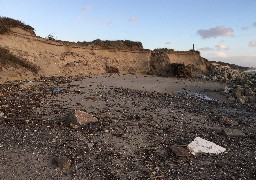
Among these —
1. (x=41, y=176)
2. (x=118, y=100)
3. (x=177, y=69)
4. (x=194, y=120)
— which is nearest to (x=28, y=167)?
(x=41, y=176)

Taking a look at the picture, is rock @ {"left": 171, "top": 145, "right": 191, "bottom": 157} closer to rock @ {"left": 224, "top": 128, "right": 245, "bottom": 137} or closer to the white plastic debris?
the white plastic debris

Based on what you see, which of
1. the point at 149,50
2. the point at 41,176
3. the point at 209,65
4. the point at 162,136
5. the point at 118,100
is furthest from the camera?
the point at 209,65

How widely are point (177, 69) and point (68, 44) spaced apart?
39.8 feet

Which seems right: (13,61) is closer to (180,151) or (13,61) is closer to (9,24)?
(9,24)

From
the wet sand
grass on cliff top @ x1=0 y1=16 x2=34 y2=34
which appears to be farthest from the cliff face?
the wet sand

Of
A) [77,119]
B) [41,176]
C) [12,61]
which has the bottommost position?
[41,176]

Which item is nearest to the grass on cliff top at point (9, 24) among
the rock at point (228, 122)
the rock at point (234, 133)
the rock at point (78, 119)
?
the rock at point (78, 119)

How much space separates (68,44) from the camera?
110 feet

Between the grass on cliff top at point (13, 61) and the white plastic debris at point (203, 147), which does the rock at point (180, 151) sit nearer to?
the white plastic debris at point (203, 147)

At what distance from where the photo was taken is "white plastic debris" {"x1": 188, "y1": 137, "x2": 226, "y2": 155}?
10220mm

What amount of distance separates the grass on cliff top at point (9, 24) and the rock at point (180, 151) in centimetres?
2233

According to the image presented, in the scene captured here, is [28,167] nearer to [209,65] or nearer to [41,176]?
[41,176]

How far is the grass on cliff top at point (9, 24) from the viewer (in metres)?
28.4

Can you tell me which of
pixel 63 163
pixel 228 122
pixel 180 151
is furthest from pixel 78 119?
pixel 228 122
